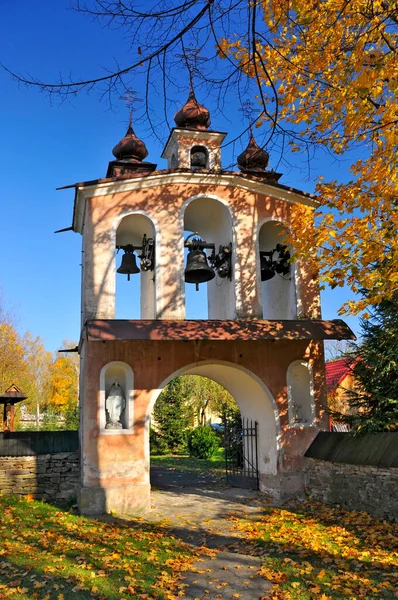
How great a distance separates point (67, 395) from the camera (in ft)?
141

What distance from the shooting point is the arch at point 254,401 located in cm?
1134

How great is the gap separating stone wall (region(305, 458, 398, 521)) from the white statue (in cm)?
410

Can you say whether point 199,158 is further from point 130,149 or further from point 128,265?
point 128,265

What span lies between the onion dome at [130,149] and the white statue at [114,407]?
20.9 ft

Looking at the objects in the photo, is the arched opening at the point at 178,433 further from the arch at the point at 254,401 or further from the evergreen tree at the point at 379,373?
the evergreen tree at the point at 379,373

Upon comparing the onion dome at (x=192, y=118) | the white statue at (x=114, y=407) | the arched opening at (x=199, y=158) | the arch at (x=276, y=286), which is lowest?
the white statue at (x=114, y=407)

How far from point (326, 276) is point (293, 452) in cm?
429

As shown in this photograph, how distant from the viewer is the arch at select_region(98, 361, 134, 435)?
10.7 meters

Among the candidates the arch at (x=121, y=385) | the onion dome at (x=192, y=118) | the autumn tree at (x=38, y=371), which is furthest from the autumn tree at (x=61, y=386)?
the onion dome at (x=192, y=118)

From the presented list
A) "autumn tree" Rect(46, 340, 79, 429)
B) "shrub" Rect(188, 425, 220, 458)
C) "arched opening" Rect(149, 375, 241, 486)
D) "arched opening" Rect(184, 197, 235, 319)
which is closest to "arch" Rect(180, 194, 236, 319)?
"arched opening" Rect(184, 197, 235, 319)

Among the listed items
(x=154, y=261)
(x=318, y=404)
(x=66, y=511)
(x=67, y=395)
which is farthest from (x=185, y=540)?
(x=67, y=395)

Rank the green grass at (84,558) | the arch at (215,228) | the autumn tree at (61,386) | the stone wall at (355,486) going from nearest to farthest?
1. the green grass at (84,558)
2. the stone wall at (355,486)
3. the arch at (215,228)
4. the autumn tree at (61,386)

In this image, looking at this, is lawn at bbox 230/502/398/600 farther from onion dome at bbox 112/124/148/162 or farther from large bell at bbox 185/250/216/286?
onion dome at bbox 112/124/148/162

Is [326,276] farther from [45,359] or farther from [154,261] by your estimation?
[45,359]
